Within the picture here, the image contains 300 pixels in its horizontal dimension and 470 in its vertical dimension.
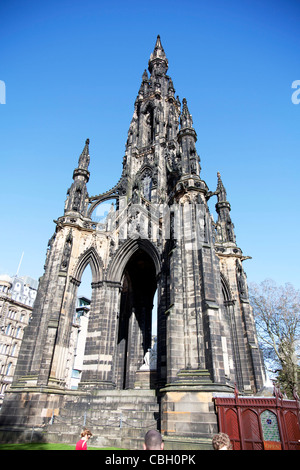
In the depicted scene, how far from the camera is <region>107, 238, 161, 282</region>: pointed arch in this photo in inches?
699

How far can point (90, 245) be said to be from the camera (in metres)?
18.6

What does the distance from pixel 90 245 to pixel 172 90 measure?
877 inches

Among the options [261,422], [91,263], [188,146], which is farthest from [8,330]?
[261,422]

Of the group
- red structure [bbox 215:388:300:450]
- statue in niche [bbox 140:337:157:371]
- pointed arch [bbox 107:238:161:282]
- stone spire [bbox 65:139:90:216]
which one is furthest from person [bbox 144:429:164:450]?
stone spire [bbox 65:139:90:216]

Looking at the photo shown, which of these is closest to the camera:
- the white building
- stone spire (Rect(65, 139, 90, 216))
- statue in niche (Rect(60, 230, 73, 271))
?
statue in niche (Rect(60, 230, 73, 271))

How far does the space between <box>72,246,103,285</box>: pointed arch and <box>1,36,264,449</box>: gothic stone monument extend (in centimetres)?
6

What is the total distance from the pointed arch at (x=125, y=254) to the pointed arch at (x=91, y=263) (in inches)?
26.1

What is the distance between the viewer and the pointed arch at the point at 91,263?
17.8 metres

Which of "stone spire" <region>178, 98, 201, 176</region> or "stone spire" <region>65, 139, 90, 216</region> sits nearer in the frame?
"stone spire" <region>178, 98, 201, 176</region>

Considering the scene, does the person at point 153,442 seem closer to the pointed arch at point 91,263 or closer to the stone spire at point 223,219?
the pointed arch at point 91,263

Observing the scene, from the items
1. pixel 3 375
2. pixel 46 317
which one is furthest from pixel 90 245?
pixel 3 375

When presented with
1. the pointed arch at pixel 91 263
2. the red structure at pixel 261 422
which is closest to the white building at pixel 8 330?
the pointed arch at pixel 91 263

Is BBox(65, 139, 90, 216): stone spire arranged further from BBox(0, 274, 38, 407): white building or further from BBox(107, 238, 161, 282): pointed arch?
BBox(0, 274, 38, 407): white building
